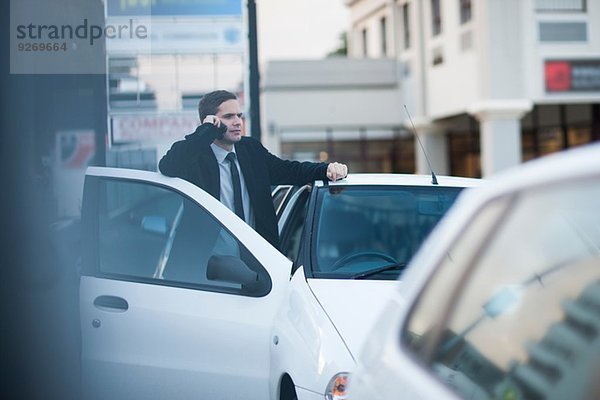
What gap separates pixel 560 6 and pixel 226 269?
26.7m

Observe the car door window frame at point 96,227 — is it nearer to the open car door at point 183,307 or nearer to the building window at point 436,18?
the open car door at point 183,307

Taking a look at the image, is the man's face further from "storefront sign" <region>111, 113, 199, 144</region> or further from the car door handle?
the car door handle

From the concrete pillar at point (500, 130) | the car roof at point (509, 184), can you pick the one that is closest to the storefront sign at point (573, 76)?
the concrete pillar at point (500, 130)

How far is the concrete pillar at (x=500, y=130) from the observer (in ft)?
97.9

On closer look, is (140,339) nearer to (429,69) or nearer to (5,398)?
(5,398)

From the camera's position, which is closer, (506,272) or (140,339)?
(506,272)

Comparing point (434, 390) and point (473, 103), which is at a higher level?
point (473, 103)

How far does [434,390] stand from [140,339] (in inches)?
128

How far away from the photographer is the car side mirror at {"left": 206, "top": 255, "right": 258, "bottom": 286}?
5.00 metres

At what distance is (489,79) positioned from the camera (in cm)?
2952

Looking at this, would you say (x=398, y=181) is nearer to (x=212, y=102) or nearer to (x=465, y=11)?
(x=212, y=102)

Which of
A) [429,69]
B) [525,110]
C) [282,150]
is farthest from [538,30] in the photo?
[282,150]

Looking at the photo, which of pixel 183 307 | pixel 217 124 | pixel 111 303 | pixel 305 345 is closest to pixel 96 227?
pixel 111 303

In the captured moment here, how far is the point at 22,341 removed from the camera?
5.73 meters
